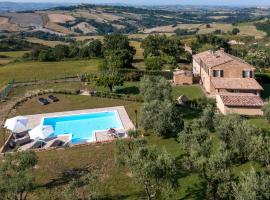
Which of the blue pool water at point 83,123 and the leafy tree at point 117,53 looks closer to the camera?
the blue pool water at point 83,123

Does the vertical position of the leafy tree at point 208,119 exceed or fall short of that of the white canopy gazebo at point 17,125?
it exceeds it

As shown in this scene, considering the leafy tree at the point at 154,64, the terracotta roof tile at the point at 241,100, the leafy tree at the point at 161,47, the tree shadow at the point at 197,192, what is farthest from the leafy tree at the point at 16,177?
the leafy tree at the point at 161,47

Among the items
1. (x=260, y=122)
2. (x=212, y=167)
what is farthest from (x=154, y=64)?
(x=212, y=167)

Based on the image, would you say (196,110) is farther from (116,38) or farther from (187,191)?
(116,38)

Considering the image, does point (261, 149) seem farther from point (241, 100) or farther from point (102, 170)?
point (241, 100)

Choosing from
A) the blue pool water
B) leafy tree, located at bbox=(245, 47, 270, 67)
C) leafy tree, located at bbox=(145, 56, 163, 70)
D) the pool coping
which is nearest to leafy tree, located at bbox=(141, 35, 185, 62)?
leafy tree, located at bbox=(145, 56, 163, 70)

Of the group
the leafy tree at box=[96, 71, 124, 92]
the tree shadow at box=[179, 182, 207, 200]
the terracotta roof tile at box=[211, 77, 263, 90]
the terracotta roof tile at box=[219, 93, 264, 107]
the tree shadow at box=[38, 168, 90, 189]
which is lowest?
the tree shadow at box=[38, 168, 90, 189]

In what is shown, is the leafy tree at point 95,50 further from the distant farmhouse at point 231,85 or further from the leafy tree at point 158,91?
the leafy tree at point 158,91

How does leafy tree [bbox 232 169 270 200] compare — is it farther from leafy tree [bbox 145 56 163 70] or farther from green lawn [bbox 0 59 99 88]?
green lawn [bbox 0 59 99 88]
